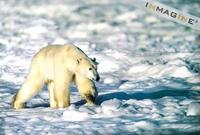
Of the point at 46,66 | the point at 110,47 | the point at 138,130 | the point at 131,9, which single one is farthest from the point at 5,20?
the point at 138,130

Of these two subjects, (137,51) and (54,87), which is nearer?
(54,87)

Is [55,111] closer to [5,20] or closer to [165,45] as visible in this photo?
[165,45]

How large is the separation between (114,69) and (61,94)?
4.74 m

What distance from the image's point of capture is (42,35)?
60.1ft

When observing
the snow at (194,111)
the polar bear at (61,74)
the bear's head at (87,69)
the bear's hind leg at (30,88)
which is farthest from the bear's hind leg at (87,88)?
the snow at (194,111)

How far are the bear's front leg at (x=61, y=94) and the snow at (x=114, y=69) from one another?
140 millimetres

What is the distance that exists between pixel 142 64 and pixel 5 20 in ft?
38.5

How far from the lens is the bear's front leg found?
7.21m

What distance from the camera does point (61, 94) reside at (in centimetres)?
723

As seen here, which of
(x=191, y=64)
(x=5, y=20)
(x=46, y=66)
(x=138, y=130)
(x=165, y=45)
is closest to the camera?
(x=138, y=130)

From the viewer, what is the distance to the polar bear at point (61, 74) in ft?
23.5

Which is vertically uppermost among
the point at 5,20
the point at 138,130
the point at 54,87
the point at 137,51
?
the point at 5,20

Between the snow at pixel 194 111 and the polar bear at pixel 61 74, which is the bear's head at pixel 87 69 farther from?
the snow at pixel 194 111

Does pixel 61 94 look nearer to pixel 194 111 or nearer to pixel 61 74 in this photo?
pixel 61 74
